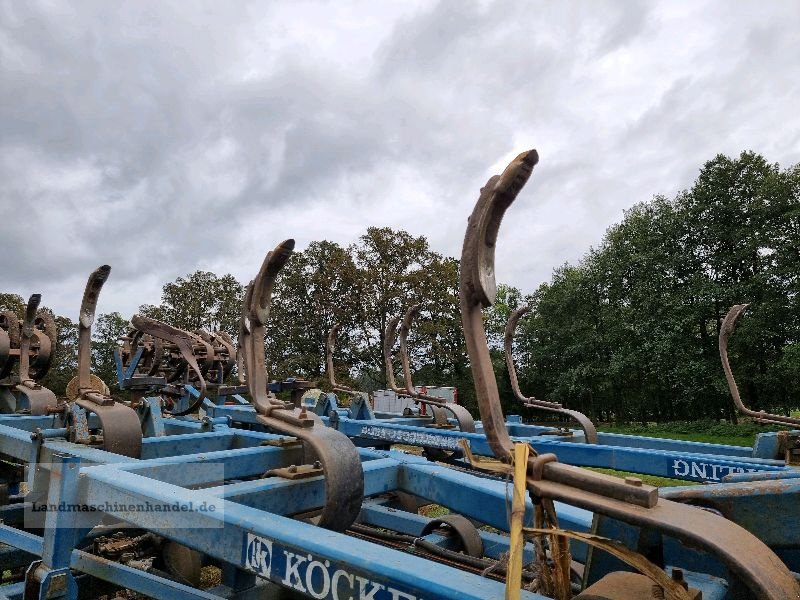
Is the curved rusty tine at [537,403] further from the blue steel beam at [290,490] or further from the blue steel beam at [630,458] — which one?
the blue steel beam at [290,490]

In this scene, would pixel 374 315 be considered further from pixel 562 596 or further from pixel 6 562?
pixel 562 596

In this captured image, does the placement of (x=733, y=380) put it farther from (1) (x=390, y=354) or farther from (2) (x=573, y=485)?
(2) (x=573, y=485)

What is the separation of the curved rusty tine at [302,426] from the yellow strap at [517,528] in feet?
2.58

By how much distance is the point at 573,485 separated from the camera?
142 cm

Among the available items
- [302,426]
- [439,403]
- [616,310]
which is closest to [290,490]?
[302,426]

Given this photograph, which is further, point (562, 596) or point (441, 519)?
point (441, 519)

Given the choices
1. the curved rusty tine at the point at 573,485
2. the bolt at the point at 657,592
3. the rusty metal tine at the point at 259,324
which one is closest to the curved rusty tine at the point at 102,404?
the rusty metal tine at the point at 259,324

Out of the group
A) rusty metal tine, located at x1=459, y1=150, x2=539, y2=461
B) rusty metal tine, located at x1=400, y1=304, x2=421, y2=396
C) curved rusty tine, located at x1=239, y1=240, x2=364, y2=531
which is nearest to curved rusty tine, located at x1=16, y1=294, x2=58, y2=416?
curved rusty tine, located at x1=239, y1=240, x2=364, y2=531

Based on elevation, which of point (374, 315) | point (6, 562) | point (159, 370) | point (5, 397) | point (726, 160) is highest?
point (726, 160)

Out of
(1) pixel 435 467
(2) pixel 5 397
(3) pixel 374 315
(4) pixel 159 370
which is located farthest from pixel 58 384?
(1) pixel 435 467

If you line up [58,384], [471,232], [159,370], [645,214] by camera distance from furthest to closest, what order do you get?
1. [58,384]
2. [645,214]
3. [159,370]
4. [471,232]

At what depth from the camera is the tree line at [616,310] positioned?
19.9 m

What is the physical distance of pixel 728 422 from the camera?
65.3 feet

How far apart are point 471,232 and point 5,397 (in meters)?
4.84
